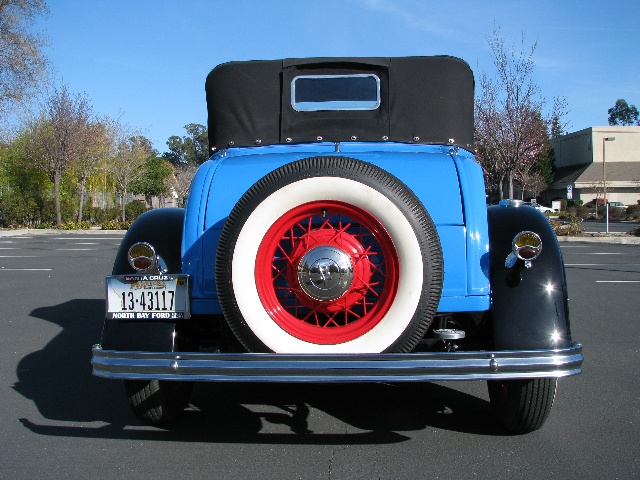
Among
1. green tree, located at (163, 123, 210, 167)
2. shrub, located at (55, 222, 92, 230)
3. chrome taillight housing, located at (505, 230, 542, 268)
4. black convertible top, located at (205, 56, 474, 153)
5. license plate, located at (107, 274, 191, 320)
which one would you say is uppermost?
green tree, located at (163, 123, 210, 167)

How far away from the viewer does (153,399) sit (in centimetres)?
355

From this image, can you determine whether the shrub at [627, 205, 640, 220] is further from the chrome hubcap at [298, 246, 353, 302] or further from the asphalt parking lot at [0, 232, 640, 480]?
the chrome hubcap at [298, 246, 353, 302]

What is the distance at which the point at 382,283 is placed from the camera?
317cm

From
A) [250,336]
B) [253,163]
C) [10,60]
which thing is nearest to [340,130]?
[253,163]

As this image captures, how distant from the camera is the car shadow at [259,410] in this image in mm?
3672

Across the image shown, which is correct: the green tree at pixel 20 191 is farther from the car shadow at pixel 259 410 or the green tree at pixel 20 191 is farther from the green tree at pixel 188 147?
the green tree at pixel 188 147

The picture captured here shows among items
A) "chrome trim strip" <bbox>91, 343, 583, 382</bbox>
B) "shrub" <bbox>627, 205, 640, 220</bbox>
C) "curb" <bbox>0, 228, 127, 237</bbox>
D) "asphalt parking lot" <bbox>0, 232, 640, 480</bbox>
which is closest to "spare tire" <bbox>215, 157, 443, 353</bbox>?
"chrome trim strip" <bbox>91, 343, 583, 382</bbox>

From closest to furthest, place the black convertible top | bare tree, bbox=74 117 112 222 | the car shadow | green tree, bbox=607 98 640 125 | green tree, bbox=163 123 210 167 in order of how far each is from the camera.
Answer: the car shadow, the black convertible top, bare tree, bbox=74 117 112 222, green tree, bbox=163 123 210 167, green tree, bbox=607 98 640 125

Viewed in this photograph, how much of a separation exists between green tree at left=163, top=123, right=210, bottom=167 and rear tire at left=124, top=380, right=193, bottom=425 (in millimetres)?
76860

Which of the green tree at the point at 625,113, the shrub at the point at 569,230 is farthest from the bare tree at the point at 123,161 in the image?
the green tree at the point at 625,113

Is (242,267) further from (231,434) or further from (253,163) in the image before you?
(231,434)

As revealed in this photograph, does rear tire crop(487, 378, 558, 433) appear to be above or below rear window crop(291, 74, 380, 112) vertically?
below

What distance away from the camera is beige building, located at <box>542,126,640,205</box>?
53094 millimetres

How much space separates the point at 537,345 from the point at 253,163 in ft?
5.83
